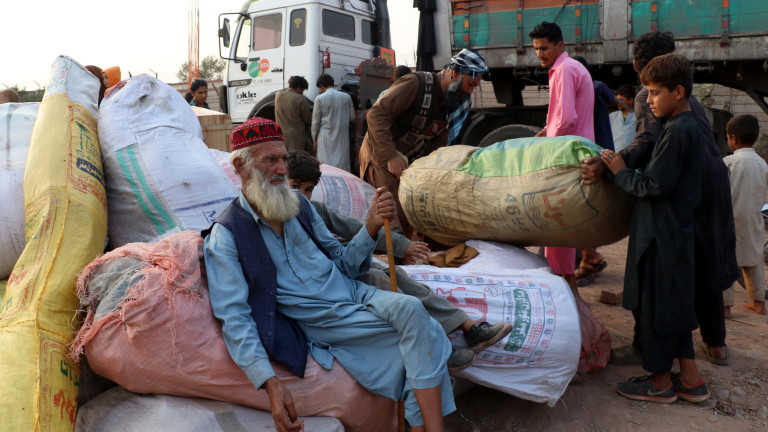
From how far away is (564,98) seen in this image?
12.3ft

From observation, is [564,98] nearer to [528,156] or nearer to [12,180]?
[528,156]

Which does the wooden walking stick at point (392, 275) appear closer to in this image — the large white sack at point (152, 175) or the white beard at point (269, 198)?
the white beard at point (269, 198)

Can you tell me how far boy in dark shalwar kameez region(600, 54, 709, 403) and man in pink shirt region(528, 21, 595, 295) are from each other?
0.86 metres

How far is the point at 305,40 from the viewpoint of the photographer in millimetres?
8328

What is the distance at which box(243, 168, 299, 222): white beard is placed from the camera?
2424mm

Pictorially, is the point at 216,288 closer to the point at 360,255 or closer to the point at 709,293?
the point at 360,255

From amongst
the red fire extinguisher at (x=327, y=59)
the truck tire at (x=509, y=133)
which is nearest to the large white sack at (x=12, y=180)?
the truck tire at (x=509, y=133)

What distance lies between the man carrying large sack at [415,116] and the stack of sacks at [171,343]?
196cm

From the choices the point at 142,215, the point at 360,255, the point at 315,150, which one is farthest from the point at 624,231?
the point at 315,150

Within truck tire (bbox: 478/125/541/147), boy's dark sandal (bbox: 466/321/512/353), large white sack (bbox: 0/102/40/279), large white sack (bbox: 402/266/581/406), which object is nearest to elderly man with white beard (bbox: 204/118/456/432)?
boy's dark sandal (bbox: 466/321/512/353)

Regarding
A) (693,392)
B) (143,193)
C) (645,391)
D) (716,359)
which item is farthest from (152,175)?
(716,359)

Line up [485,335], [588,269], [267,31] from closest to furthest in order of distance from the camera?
[485,335] → [588,269] → [267,31]

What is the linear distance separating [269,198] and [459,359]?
951mm

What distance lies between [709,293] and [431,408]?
155 centimetres
